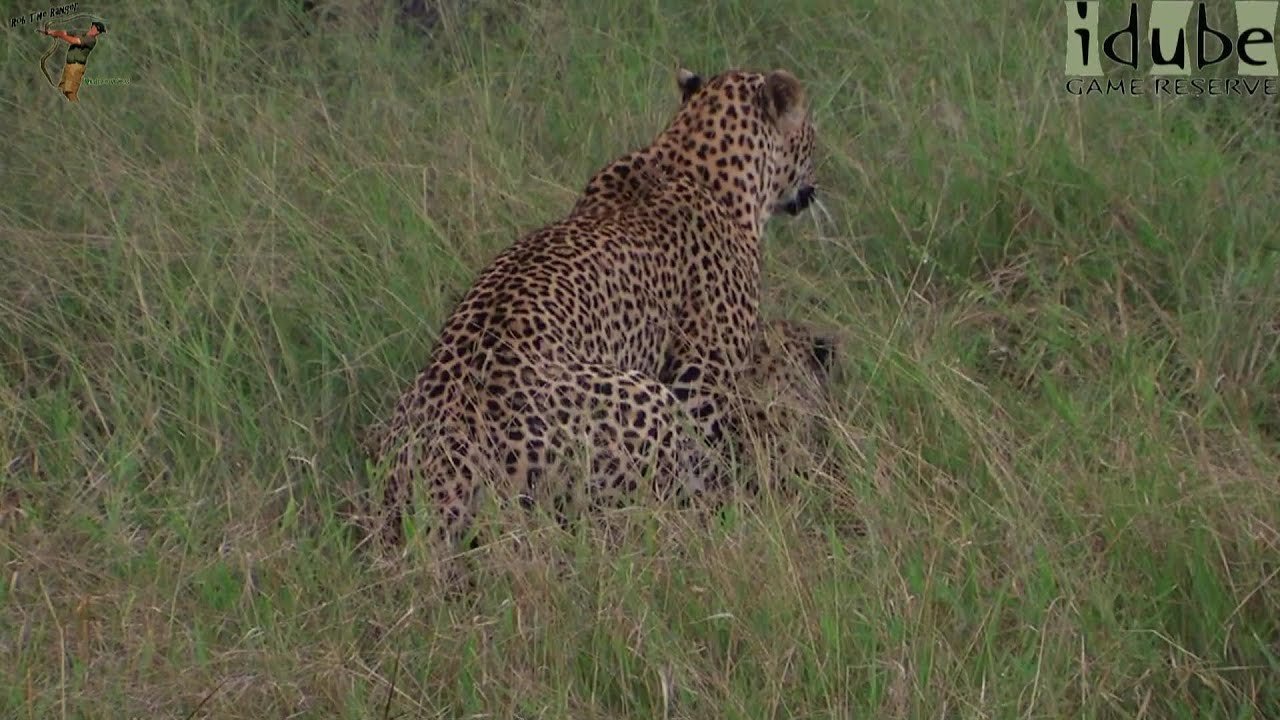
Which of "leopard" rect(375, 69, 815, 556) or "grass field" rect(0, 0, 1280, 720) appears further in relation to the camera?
"leopard" rect(375, 69, 815, 556)

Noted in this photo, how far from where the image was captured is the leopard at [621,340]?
4551mm

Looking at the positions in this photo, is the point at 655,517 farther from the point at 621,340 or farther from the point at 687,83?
the point at 687,83

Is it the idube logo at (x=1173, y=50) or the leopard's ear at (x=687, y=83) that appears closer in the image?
the leopard's ear at (x=687, y=83)

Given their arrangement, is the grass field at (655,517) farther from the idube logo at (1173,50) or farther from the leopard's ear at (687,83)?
the leopard's ear at (687,83)

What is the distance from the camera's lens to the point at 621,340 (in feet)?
17.2

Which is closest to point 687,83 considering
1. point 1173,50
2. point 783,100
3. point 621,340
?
point 783,100

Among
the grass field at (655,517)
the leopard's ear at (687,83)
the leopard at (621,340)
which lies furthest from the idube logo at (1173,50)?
the leopard's ear at (687,83)

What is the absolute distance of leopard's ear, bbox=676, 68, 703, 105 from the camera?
231 inches

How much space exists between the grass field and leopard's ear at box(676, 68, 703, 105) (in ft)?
1.71

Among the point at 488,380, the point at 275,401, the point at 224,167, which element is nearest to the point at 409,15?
the point at 224,167

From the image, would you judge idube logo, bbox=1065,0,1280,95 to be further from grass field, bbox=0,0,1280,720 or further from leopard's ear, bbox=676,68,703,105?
leopard's ear, bbox=676,68,703,105

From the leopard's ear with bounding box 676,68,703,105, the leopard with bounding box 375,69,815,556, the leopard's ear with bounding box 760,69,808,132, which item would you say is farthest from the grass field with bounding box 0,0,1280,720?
the leopard's ear with bounding box 676,68,703,105

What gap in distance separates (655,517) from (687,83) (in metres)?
1.94

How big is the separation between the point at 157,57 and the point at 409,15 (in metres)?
0.87
